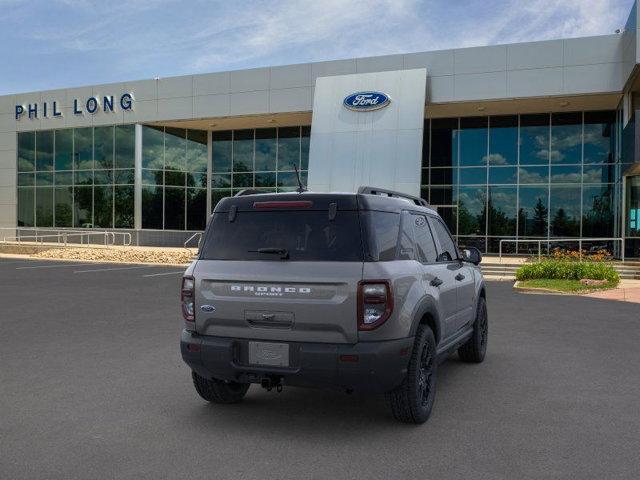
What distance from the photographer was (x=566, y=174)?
27375mm

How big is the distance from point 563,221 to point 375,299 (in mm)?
25203

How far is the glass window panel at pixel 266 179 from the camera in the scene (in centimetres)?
3325

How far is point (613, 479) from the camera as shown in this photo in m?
3.78

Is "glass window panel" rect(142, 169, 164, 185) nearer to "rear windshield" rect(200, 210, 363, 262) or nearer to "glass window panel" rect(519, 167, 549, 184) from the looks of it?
"glass window panel" rect(519, 167, 549, 184)

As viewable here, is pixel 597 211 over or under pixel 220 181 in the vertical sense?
under

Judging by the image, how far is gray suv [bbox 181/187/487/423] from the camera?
438 centimetres

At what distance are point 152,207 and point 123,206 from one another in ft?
5.24

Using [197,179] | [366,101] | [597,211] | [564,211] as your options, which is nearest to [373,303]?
[366,101]

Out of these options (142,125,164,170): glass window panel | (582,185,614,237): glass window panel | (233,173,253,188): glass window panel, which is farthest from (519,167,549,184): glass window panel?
(142,125,164,170): glass window panel

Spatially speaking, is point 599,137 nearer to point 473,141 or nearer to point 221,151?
point 473,141

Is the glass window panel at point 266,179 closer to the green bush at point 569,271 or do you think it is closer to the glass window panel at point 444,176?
the glass window panel at point 444,176

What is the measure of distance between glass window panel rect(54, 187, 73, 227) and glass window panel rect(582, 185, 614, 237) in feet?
88.6

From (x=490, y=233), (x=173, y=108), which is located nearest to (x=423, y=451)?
(x=490, y=233)

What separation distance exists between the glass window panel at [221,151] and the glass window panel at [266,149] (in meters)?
1.89
